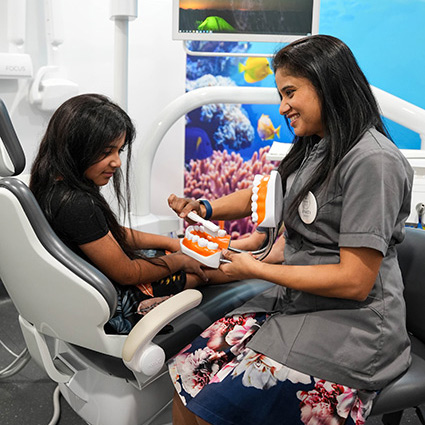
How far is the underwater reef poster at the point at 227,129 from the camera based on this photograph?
3486 mm

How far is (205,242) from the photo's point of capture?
4.48ft

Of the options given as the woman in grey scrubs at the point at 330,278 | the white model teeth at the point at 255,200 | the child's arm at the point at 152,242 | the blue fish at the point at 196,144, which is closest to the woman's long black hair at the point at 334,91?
the woman in grey scrubs at the point at 330,278

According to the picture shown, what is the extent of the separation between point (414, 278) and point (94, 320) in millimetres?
839

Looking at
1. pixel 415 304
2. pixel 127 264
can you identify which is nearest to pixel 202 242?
pixel 127 264

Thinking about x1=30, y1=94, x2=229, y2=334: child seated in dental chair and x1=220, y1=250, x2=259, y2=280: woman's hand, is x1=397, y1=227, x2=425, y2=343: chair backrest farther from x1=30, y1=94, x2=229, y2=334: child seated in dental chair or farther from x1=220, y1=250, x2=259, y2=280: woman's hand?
x1=30, y1=94, x2=229, y2=334: child seated in dental chair

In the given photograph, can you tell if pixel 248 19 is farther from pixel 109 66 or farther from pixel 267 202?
pixel 267 202

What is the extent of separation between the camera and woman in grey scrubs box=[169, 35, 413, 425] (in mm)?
1129

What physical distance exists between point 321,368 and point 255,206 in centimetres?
39

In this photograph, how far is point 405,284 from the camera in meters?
1.46

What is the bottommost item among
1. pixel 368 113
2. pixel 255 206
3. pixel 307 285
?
pixel 307 285

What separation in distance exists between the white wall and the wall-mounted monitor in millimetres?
683

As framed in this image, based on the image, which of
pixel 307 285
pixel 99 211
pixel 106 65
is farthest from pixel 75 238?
pixel 106 65

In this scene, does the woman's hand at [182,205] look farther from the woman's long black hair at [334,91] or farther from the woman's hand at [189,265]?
the woman's long black hair at [334,91]

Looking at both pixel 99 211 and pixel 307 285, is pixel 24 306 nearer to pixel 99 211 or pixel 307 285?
pixel 99 211
